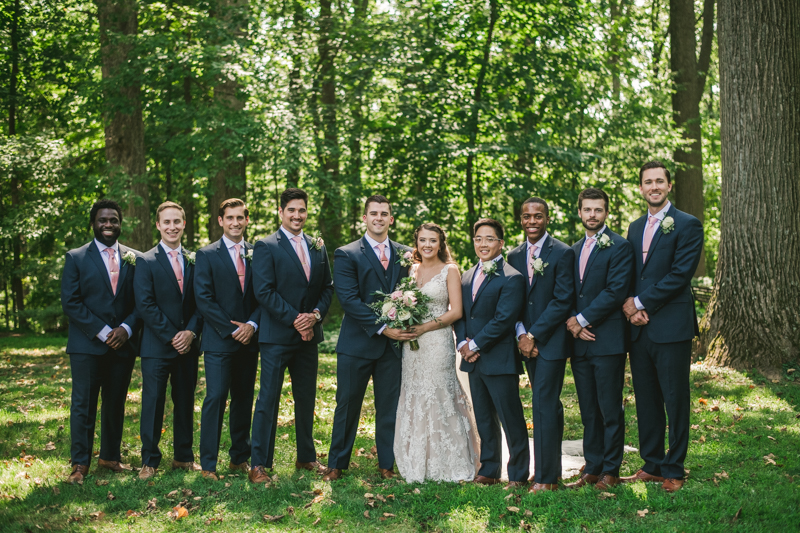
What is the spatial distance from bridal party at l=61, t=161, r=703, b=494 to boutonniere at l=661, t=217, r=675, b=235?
18 mm

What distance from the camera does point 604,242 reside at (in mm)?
5086

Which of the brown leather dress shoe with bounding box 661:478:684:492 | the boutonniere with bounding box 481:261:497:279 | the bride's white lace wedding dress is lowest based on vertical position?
the brown leather dress shoe with bounding box 661:478:684:492

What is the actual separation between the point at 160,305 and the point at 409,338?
2290 mm

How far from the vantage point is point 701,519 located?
14.2 ft

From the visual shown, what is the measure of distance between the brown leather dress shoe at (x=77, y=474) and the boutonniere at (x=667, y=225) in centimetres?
531

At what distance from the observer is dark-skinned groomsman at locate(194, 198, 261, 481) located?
5.61 meters

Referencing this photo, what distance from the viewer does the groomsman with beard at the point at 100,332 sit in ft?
18.5

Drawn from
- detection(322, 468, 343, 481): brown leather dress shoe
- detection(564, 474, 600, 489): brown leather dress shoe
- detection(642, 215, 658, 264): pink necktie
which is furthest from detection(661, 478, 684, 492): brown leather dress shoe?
detection(322, 468, 343, 481): brown leather dress shoe

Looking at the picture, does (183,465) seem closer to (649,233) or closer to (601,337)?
(601,337)

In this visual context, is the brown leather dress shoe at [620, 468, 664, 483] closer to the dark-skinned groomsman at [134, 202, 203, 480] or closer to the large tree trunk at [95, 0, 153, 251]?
the dark-skinned groomsman at [134, 202, 203, 480]

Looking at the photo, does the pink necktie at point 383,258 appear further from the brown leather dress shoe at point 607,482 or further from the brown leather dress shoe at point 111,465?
the brown leather dress shoe at point 111,465

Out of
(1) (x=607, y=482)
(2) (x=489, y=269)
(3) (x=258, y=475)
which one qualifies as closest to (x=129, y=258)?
(3) (x=258, y=475)

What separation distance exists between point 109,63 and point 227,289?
31.4ft

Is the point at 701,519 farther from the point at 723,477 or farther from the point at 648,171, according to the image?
the point at 648,171
